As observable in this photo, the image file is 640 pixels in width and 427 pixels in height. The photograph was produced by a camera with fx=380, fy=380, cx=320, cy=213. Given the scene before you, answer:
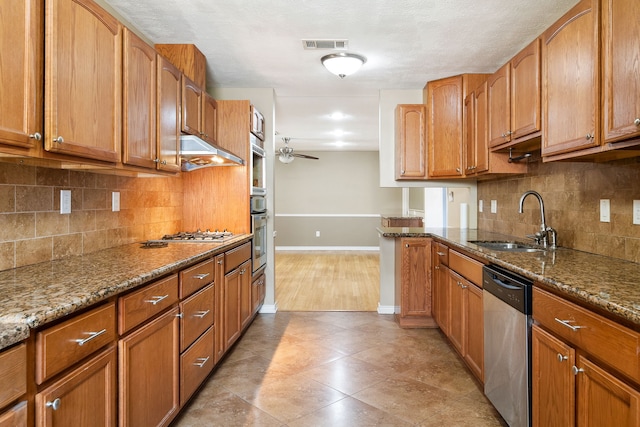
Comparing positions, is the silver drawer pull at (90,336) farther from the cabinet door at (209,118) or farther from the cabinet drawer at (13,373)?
the cabinet door at (209,118)

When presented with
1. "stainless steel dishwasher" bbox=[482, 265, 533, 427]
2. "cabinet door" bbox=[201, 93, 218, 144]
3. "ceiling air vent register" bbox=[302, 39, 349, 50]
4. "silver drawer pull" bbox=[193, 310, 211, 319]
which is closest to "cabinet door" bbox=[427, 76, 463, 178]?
"ceiling air vent register" bbox=[302, 39, 349, 50]

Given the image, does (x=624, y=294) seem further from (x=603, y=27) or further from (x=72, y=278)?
(x=72, y=278)

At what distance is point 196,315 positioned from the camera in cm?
214

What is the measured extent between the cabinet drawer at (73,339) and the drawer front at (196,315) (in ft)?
1.97

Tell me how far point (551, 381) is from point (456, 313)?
4.09 ft

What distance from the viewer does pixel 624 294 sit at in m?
1.23

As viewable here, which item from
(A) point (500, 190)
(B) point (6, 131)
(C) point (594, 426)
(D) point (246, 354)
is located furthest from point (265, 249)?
(C) point (594, 426)

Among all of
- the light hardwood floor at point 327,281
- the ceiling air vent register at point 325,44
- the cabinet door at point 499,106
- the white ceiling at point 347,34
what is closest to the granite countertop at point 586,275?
the cabinet door at point 499,106

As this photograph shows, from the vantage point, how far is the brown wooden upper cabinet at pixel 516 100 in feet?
7.13

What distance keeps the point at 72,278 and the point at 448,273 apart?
246cm

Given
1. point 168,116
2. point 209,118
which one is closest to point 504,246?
point 168,116

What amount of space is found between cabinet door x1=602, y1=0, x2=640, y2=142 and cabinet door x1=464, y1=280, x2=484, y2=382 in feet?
3.72

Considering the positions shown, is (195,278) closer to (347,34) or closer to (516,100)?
(347,34)

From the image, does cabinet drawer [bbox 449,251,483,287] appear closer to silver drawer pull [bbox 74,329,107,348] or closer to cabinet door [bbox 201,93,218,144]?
silver drawer pull [bbox 74,329,107,348]
